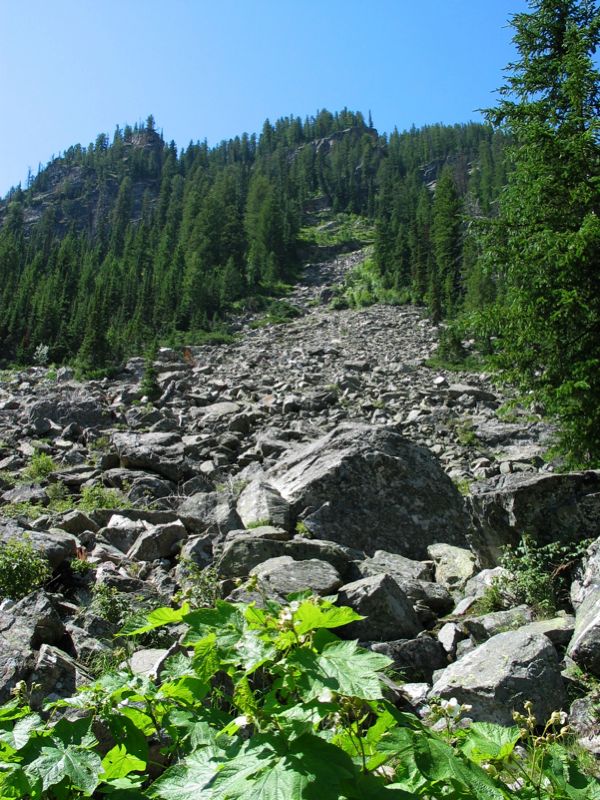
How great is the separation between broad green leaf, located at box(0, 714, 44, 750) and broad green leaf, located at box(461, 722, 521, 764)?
4.24ft

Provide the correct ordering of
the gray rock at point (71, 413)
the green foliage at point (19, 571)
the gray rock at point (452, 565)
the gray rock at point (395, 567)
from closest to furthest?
the green foliage at point (19, 571)
the gray rock at point (395, 567)
the gray rock at point (452, 565)
the gray rock at point (71, 413)

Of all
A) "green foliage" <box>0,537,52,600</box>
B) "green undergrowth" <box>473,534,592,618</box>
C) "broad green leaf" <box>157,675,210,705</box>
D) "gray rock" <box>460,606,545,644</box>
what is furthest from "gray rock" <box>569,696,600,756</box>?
"green foliage" <box>0,537,52,600</box>

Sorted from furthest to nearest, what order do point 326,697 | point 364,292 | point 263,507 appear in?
1. point 364,292
2. point 263,507
3. point 326,697

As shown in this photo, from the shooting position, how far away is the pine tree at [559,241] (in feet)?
25.9

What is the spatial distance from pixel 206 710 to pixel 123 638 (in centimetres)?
320

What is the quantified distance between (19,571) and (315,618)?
4895mm

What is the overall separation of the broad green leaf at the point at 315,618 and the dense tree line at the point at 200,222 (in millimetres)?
9657

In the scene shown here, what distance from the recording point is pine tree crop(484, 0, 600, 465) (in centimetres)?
789

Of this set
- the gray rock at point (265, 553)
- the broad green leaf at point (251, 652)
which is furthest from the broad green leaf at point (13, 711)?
the gray rock at point (265, 553)

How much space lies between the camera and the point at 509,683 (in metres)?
3.74

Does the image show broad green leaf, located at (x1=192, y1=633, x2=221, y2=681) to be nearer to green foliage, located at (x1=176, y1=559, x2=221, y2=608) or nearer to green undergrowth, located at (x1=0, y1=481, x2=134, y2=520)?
green foliage, located at (x1=176, y1=559, x2=221, y2=608)

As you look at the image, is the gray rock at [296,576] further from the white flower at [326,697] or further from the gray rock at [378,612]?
the white flower at [326,697]

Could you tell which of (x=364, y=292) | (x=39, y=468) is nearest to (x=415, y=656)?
(x=39, y=468)

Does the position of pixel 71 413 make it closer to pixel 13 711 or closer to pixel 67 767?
pixel 13 711
